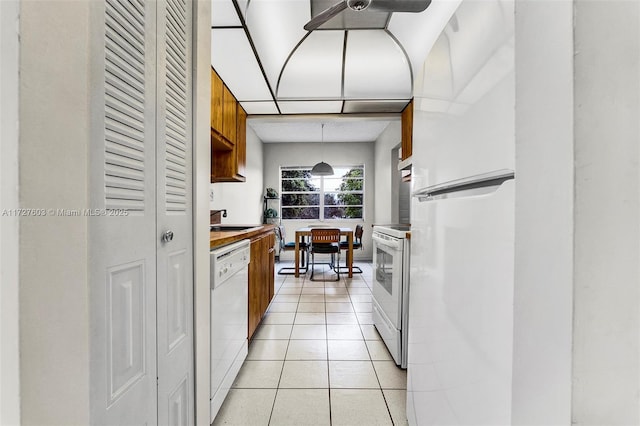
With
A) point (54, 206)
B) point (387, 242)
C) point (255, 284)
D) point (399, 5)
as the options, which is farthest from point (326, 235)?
point (54, 206)

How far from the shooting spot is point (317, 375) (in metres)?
1.90

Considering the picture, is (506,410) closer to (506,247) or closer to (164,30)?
(506,247)

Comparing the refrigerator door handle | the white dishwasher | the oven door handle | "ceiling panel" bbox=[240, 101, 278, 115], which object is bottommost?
the white dishwasher

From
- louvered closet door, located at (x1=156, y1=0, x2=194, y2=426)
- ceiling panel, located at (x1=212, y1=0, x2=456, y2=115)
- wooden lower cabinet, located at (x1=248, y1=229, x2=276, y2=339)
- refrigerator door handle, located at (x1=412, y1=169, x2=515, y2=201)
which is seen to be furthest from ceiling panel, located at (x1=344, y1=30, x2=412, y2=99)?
refrigerator door handle, located at (x1=412, y1=169, x2=515, y2=201)

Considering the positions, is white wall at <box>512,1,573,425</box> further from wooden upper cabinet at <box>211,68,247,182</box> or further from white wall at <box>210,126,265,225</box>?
white wall at <box>210,126,265,225</box>

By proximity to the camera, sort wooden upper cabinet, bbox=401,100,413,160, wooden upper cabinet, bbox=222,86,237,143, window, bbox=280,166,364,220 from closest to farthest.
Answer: wooden upper cabinet, bbox=222,86,237,143
wooden upper cabinet, bbox=401,100,413,160
window, bbox=280,166,364,220

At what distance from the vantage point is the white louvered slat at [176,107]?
0.95m

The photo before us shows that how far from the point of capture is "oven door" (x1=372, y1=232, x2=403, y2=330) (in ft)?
6.46

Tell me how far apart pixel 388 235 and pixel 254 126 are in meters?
4.26

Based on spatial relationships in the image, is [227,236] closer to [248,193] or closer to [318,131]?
[248,193]

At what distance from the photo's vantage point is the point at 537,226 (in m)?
0.52

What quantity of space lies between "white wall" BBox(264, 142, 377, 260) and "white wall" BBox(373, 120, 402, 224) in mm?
370

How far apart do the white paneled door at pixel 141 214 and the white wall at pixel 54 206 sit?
0.03 meters

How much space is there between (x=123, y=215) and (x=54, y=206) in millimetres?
178
